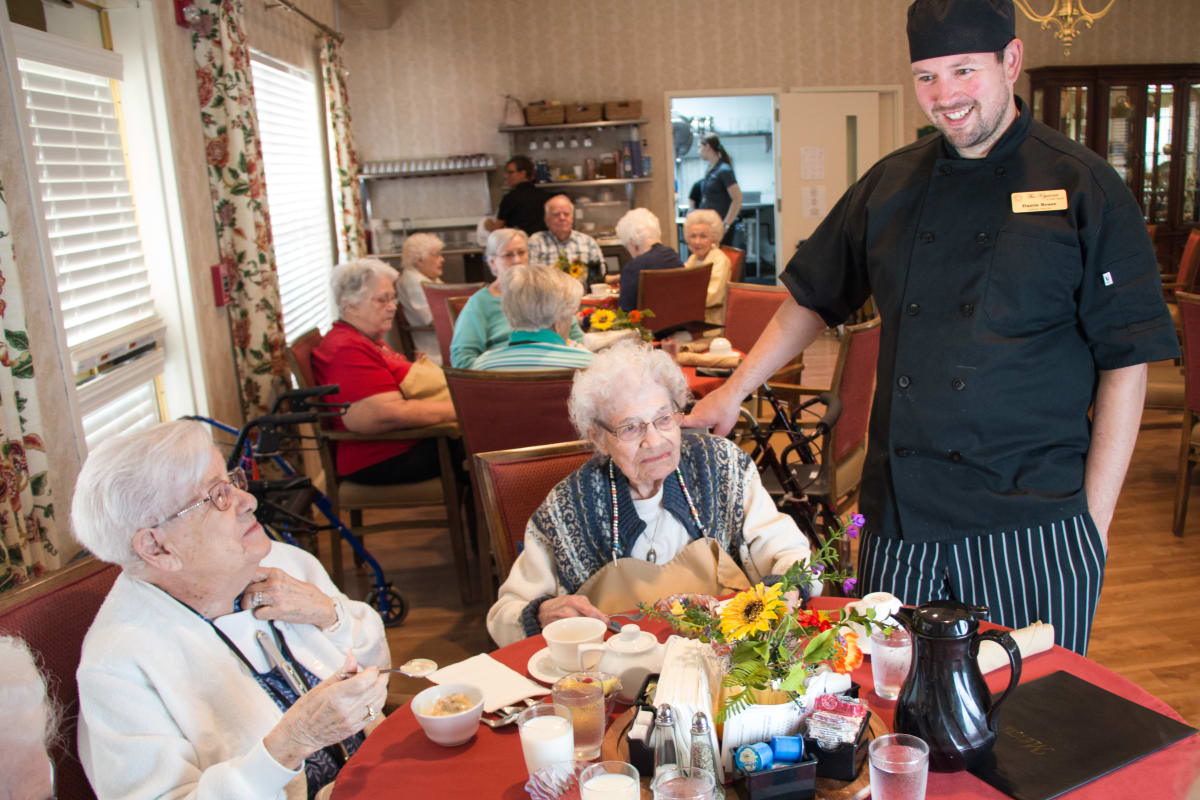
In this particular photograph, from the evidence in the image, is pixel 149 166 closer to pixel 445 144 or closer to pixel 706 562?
pixel 706 562

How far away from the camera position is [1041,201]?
161 centimetres

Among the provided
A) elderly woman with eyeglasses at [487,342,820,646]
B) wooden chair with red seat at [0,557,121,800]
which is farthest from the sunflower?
wooden chair with red seat at [0,557,121,800]

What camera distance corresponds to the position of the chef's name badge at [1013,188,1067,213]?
1597mm

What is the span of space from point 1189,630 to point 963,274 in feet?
6.86

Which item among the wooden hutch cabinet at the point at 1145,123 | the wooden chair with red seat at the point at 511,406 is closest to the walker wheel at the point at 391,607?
the wooden chair with red seat at the point at 511,406

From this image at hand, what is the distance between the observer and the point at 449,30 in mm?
8484

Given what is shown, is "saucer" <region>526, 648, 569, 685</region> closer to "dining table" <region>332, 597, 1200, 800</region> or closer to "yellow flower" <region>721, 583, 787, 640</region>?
"dining table" <region>332, 597, 1200, 800</region>

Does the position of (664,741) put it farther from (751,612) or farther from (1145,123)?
(1145,123)

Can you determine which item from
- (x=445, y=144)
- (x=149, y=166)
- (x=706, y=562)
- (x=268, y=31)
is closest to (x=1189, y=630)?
(x=706, y=562)

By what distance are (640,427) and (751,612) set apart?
82 centimetres

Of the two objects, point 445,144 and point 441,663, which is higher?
point 445,144

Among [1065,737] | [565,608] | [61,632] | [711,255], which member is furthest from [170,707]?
[711,255]

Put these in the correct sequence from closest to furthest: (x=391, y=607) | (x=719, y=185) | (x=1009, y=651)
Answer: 1. (x=1009, y=651)
2. (x=391, y=607)
3. (x=719, y=185)

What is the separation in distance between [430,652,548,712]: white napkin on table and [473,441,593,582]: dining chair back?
1.95ft
